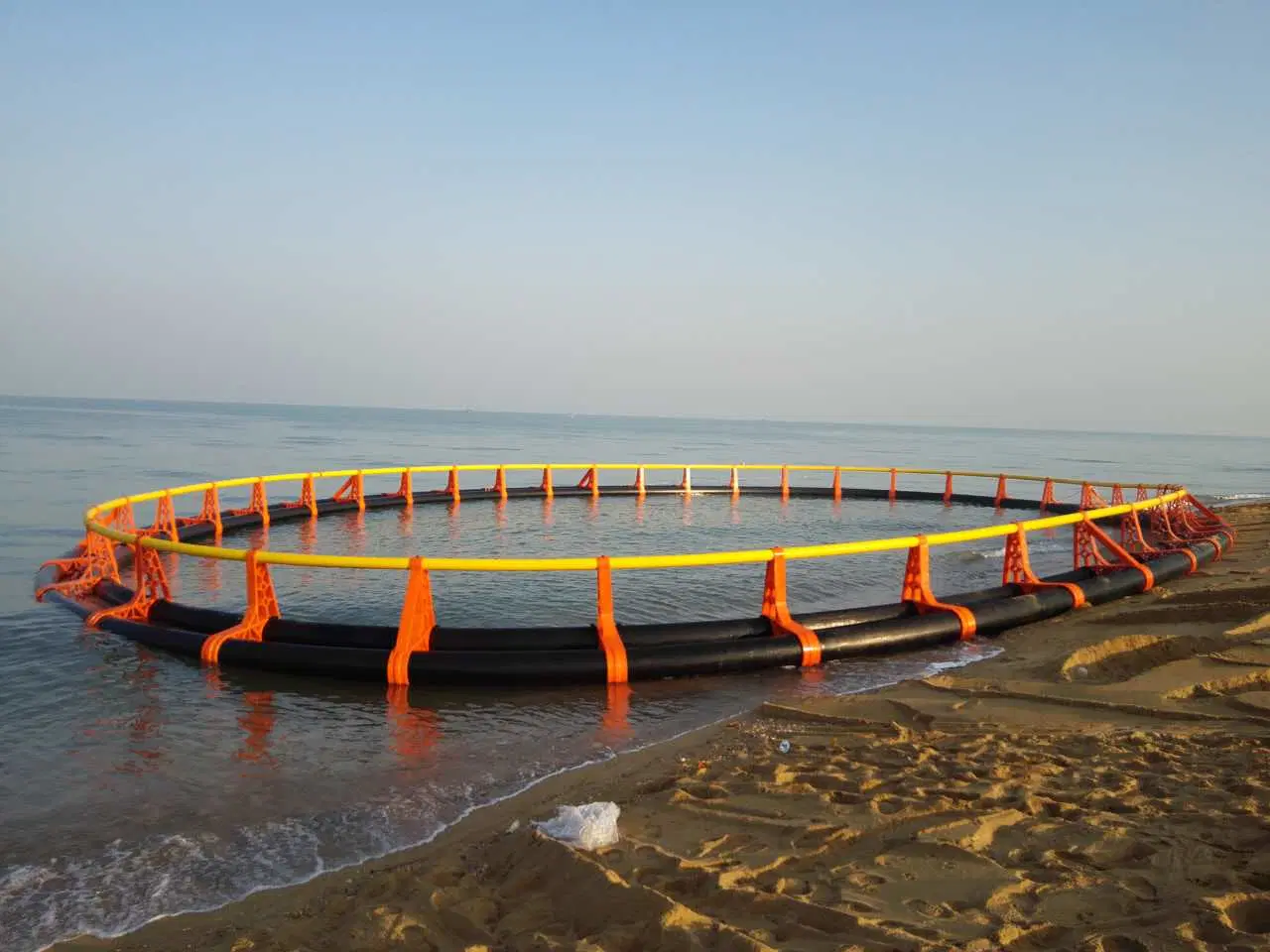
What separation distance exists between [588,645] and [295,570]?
8.53 meters

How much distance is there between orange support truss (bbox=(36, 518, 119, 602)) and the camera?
11.8 meters

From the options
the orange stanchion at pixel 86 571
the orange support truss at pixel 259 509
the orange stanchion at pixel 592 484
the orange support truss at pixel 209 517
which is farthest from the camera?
the orange stanchion at pixel 592 484

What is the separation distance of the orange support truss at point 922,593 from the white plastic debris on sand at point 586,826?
6731 millimetres

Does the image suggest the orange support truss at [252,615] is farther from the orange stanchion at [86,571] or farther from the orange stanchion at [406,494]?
the orange stanchion at [406,494]

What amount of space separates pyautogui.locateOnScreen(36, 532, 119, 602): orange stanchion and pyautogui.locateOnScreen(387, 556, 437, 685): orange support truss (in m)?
6.45

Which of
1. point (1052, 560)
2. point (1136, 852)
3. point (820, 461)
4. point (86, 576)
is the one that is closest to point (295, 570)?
point (86, 576)

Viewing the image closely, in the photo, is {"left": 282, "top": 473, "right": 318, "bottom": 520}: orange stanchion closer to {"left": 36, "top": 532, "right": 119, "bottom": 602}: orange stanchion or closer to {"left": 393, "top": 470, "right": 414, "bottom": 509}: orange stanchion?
{"left": 393, "top": 470, "right": 414, "bottom": 509}: orange stanchion

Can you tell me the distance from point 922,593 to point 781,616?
2.29m

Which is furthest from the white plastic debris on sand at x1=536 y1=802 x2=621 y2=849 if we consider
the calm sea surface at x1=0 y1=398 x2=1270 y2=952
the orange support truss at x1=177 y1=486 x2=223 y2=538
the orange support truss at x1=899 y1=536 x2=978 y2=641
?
the orange support truss at x1=177 y1=486 x2=223 y2=538

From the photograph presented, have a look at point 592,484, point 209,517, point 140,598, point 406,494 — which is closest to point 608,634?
point 140,598

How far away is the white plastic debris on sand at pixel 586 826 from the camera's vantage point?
14.0ft

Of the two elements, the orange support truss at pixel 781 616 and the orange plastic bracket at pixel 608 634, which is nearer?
the orange plastic bracket at pixel 608 634

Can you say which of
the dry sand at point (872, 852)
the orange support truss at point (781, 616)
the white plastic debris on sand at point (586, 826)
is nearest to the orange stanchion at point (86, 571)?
the dry sand at point (872, 852)

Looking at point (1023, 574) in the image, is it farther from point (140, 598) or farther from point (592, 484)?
point (592, 484)
